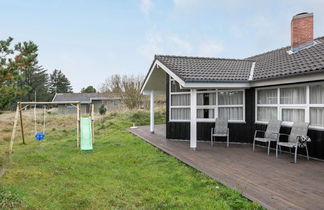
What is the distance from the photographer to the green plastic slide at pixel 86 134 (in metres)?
9.67

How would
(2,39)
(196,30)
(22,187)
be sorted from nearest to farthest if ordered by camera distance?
(2,39) → (22,187) → (196,30)

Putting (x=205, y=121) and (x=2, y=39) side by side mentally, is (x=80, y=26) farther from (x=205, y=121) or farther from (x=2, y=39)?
(x=2, y=39)

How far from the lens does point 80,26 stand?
631 inches

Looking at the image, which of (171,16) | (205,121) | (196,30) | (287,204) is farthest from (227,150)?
(196,30)

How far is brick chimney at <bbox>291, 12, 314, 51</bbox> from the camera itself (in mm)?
9922

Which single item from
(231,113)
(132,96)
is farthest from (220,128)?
(132,96)

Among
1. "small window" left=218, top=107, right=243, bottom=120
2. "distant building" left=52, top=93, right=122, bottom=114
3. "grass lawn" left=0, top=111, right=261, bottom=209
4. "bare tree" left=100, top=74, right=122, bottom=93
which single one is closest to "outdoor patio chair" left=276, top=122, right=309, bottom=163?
"small window" left=218, top=107, right=243, bottom=120

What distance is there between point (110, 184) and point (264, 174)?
335 centimetres

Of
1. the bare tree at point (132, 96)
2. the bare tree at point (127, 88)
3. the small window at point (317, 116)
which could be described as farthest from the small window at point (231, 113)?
the bare tree at point (132, 96)

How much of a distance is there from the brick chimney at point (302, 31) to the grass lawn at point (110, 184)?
712 centimetres

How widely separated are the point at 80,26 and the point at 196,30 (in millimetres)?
8227

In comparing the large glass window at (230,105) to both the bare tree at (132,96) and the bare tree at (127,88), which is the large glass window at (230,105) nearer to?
the bare tree at (127,88)

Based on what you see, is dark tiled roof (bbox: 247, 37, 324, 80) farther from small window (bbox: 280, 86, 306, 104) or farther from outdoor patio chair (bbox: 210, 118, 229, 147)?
outdoor patio chair (bbox: 210, 118, 229, 147)

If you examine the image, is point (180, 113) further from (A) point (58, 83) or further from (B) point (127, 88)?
(A) point (58, 83)
